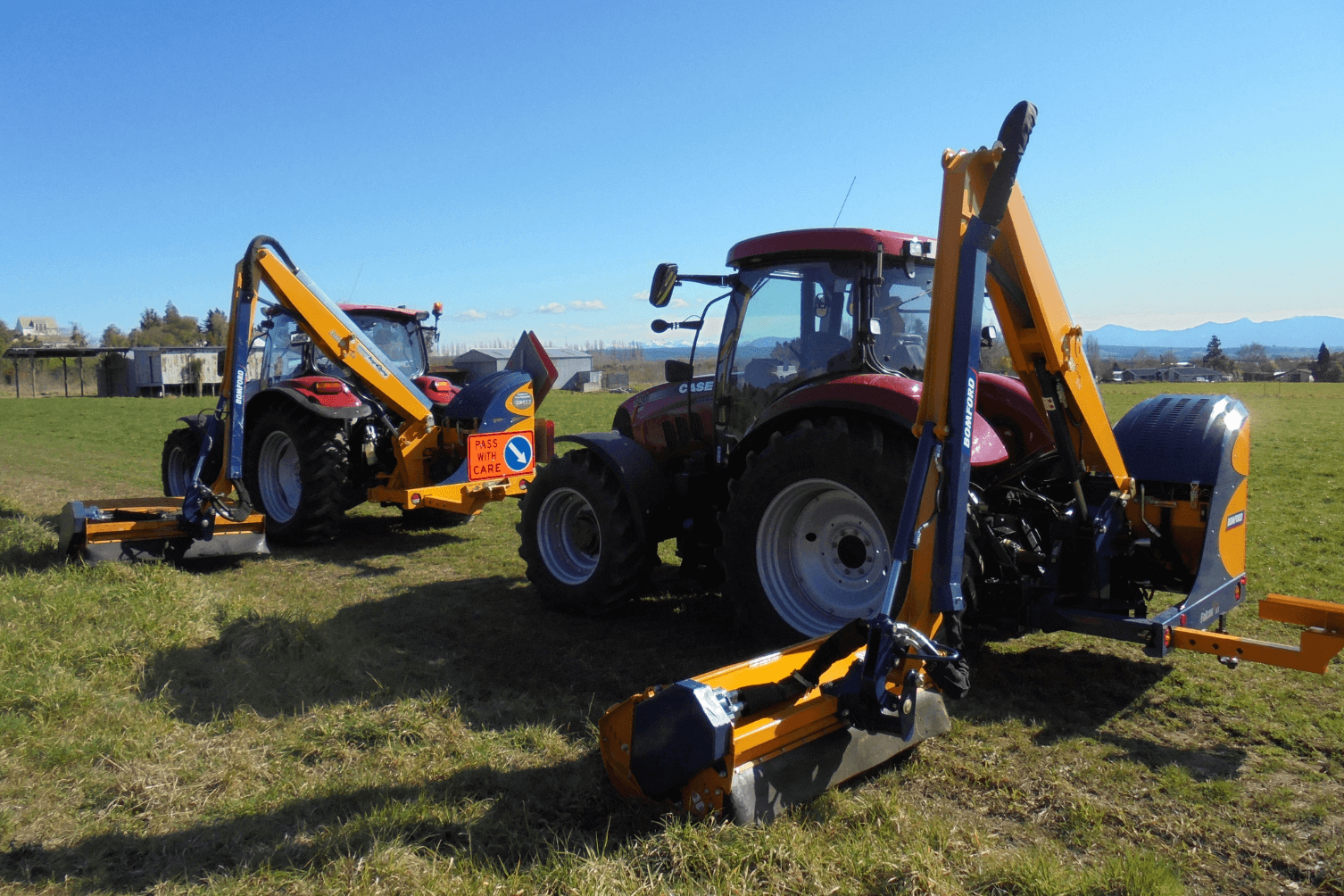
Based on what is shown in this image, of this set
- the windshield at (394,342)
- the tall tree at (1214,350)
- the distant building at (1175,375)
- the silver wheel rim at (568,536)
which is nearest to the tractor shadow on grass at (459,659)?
the silver wheel rim at (568,536)

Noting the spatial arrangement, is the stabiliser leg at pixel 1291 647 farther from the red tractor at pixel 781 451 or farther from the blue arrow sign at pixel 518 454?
the blue arrow sign at pixel 518 454

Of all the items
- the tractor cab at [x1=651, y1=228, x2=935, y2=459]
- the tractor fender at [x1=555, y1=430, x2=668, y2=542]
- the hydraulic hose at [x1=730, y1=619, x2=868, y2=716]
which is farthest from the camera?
the tractor fender at [x1=555, y1=430, x2=668, y2=542]

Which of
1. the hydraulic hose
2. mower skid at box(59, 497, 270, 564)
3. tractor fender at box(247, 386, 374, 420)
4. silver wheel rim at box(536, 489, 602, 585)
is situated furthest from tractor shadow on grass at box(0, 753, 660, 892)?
tractor fender at box(247, 386, 374, 420)

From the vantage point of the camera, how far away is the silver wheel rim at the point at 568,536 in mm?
5783

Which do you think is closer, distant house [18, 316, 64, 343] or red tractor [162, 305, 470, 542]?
red tractor [162, 305, 470, 542]

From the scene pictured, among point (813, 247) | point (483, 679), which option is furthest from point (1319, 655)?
point (483, 679)

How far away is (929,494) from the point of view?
3.24m

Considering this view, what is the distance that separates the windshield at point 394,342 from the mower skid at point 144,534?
2.43m

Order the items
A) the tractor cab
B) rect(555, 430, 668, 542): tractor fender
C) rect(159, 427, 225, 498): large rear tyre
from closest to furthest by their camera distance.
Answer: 1. the tractor cab
2. rect(555, 430, 668, 542): tractor fender
3. rect(159, 427, 225, 498): large rear tyre

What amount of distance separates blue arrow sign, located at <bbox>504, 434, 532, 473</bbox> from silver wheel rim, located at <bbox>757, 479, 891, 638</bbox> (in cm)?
408

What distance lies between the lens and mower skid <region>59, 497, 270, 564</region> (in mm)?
6402

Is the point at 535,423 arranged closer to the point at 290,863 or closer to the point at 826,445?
the point at 826,445

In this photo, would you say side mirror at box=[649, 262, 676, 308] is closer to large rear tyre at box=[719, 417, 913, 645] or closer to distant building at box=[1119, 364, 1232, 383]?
large rear tyre at box=[719, 417, 913, 645]

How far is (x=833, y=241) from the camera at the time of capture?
15.4ft
